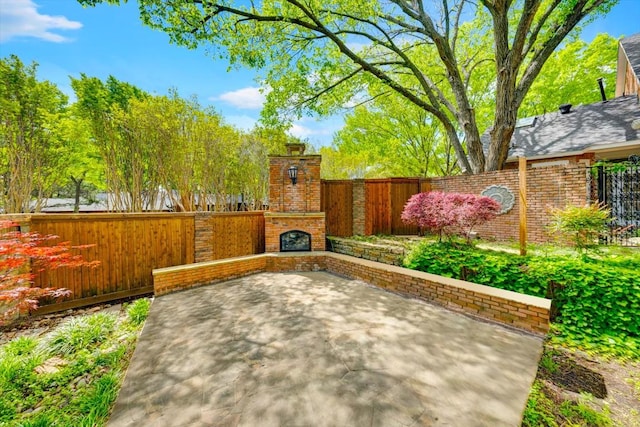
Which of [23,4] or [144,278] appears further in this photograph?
[144,278]

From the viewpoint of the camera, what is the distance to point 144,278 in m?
5.50

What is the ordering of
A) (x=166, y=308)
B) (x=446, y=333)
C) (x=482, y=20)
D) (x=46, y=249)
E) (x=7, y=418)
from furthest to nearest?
(x=482, y=20)
(x=166, y=308)
(x=46, y=249)
(x=446, y=333)
(x=7, y=418)

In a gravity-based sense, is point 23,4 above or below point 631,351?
above

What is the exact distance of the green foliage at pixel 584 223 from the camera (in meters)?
4.04

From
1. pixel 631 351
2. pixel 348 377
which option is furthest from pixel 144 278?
pixel 631 351

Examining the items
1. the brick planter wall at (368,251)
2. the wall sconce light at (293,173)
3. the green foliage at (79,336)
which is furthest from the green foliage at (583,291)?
the green foliage at (79,336)

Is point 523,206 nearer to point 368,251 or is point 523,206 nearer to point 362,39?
point 368,251

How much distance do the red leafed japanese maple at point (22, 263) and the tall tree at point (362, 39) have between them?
485 centimetres

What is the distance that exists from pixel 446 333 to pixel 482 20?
41.7 feet

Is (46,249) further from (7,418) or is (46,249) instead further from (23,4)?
(23,4)

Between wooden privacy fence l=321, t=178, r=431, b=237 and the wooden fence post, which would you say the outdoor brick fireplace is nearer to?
wooden privacy fence l=321, t=178, r=431, b=237

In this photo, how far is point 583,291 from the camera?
3.29 m

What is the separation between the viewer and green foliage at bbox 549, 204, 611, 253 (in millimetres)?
4039

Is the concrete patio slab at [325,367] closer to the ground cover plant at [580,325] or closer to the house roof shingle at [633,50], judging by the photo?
the ground cover plant at [580,325]
